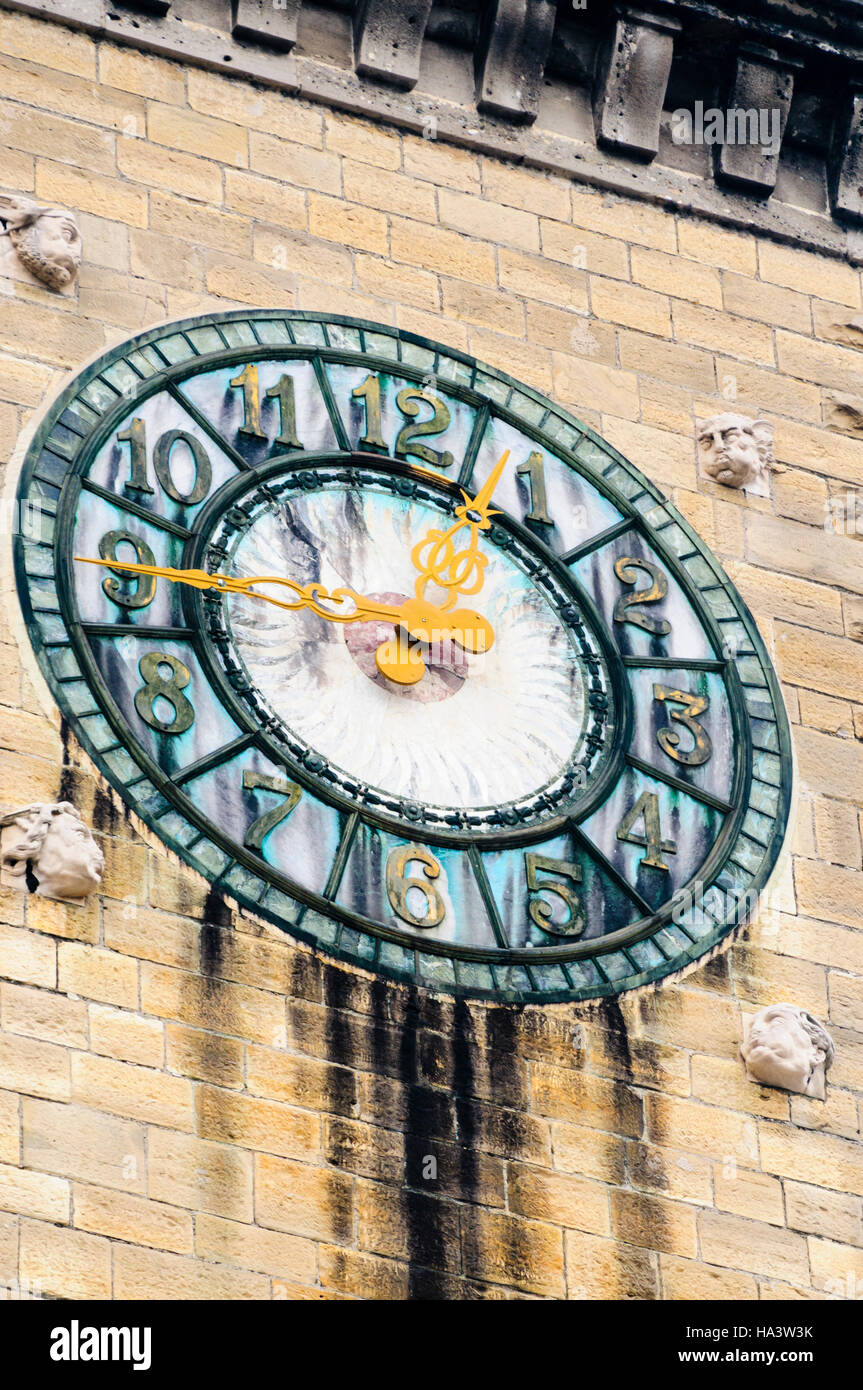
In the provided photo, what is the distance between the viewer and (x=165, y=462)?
14.2 m

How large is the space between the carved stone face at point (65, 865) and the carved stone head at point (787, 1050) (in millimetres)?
2523

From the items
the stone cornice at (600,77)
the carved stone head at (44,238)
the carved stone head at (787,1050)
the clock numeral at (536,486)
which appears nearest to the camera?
the carved stone head at (787,1050)

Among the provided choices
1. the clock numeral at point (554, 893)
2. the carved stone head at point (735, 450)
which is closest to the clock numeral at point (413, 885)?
the clock numeral at point (554, 893)

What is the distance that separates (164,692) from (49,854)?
3.39ft

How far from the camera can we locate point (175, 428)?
14352mm

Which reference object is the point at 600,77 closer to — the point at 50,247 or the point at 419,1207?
the point at 50,247

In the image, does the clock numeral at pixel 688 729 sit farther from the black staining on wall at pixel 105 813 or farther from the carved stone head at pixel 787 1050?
the black staining on wall at pixel 105 813

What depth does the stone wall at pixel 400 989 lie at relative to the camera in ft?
41.0

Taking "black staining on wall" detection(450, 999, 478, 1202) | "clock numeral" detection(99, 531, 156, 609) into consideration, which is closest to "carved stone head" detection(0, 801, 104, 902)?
"clock numeral" detection(99, 531, 156, 609)

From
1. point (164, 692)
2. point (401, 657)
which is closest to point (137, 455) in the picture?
point (164, 692)

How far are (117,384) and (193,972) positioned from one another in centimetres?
254

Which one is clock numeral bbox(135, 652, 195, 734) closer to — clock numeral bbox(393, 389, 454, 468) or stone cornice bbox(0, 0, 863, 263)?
clock numeral bbox(393, 389, 454, 468)

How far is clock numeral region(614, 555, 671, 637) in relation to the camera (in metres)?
14.8

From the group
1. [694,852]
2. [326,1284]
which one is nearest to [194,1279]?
[326,1284]
